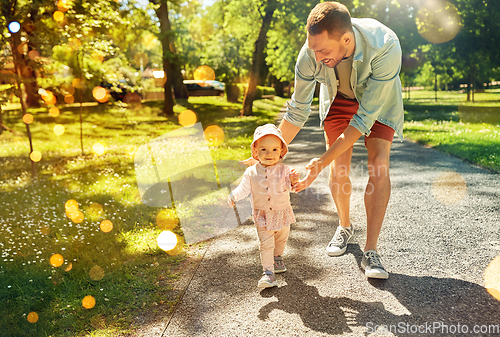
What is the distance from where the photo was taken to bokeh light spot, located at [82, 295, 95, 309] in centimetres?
287

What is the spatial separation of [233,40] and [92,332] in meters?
37.0

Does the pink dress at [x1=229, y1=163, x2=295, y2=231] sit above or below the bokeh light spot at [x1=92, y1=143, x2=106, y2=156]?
above

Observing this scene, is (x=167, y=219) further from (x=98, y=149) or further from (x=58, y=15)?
(x=98, y=149)

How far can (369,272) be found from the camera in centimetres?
302

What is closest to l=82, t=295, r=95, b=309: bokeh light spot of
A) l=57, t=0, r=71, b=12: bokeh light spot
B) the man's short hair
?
the man's short hair

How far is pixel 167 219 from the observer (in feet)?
15.7

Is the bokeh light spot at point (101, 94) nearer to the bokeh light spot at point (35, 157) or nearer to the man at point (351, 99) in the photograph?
the bokeh light spot at point (35, 157)

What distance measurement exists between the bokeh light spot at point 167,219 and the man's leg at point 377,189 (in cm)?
228

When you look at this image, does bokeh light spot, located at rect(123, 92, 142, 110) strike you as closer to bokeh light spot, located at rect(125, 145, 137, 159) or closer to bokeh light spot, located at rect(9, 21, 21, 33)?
bokeh light spot, located at rect(125, 145, 137, 159)

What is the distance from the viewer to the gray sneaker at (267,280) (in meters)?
2.91

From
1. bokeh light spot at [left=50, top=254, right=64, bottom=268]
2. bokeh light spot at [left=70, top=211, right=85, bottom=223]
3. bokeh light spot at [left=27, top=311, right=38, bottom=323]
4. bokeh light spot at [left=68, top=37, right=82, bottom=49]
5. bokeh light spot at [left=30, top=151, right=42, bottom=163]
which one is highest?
bokeh light spot at [left=68, top=37, right=82, bottom=49]

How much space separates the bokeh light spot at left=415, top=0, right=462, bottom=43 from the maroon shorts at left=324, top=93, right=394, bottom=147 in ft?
73.3

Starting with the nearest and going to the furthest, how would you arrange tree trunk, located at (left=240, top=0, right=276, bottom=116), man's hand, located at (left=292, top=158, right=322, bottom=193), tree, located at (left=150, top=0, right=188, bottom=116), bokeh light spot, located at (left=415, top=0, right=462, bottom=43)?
man's hand, located at (left=292, top=158, right=322, bottom=193) < tree, located at (left=150, top=0, right=188, bottom=116) < tree trunk, located at (left=240, top=0, right=276, bottom=116) < bokeh light spot, located at (left=415, top=0, right=462, bottom=43)

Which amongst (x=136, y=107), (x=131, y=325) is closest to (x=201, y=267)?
(x=131, y=325)
